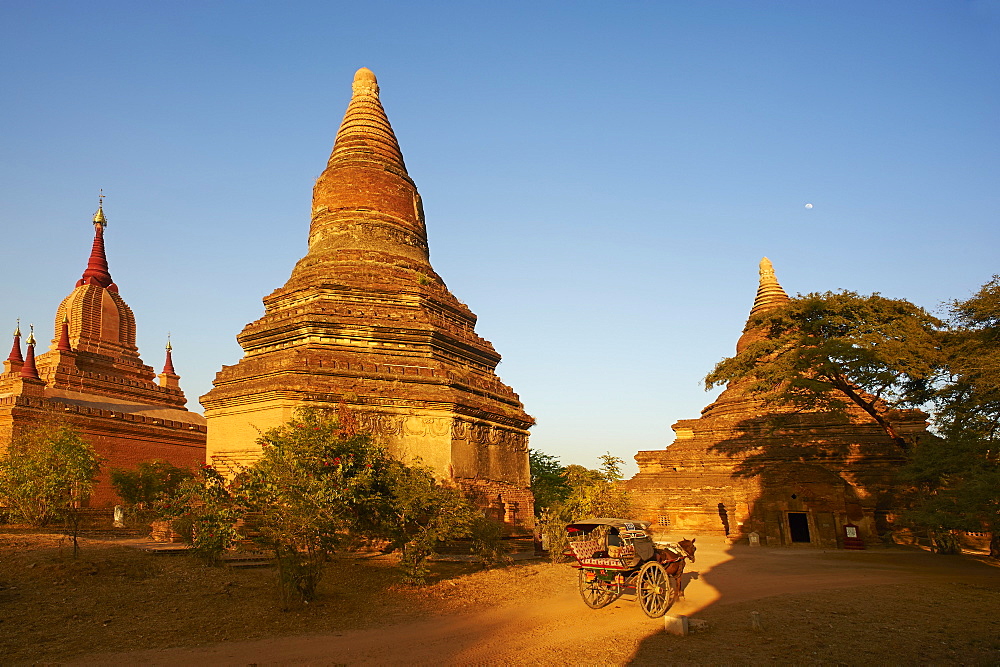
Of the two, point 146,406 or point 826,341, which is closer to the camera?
point 826,341

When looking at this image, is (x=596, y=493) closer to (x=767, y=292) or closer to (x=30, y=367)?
(x=767, y=292)

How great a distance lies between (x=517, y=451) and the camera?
19.4 metres

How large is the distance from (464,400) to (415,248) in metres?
6.71

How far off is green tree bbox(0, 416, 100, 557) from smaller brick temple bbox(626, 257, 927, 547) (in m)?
18.7

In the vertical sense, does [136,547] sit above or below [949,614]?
above

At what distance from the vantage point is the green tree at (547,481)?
2580cm

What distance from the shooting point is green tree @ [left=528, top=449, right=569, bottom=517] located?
25.8 meters

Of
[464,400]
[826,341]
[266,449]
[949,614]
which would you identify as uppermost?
[826,341]

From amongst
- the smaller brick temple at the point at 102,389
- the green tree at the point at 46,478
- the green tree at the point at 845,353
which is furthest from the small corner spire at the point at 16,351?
the green tree at the point at 845,353

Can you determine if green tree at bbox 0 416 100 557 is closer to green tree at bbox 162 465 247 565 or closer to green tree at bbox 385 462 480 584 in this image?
green tree at bbox 162 465 247 565

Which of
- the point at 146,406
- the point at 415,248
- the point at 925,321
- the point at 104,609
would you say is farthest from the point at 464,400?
the point at 146,406

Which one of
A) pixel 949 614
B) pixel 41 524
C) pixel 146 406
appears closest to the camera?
pixel 949 614

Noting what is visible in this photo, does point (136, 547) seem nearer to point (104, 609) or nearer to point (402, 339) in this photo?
point (104, 609)

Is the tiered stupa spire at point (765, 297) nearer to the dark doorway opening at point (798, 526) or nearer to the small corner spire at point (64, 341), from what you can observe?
the dark doorway opening at point (798, 526)
